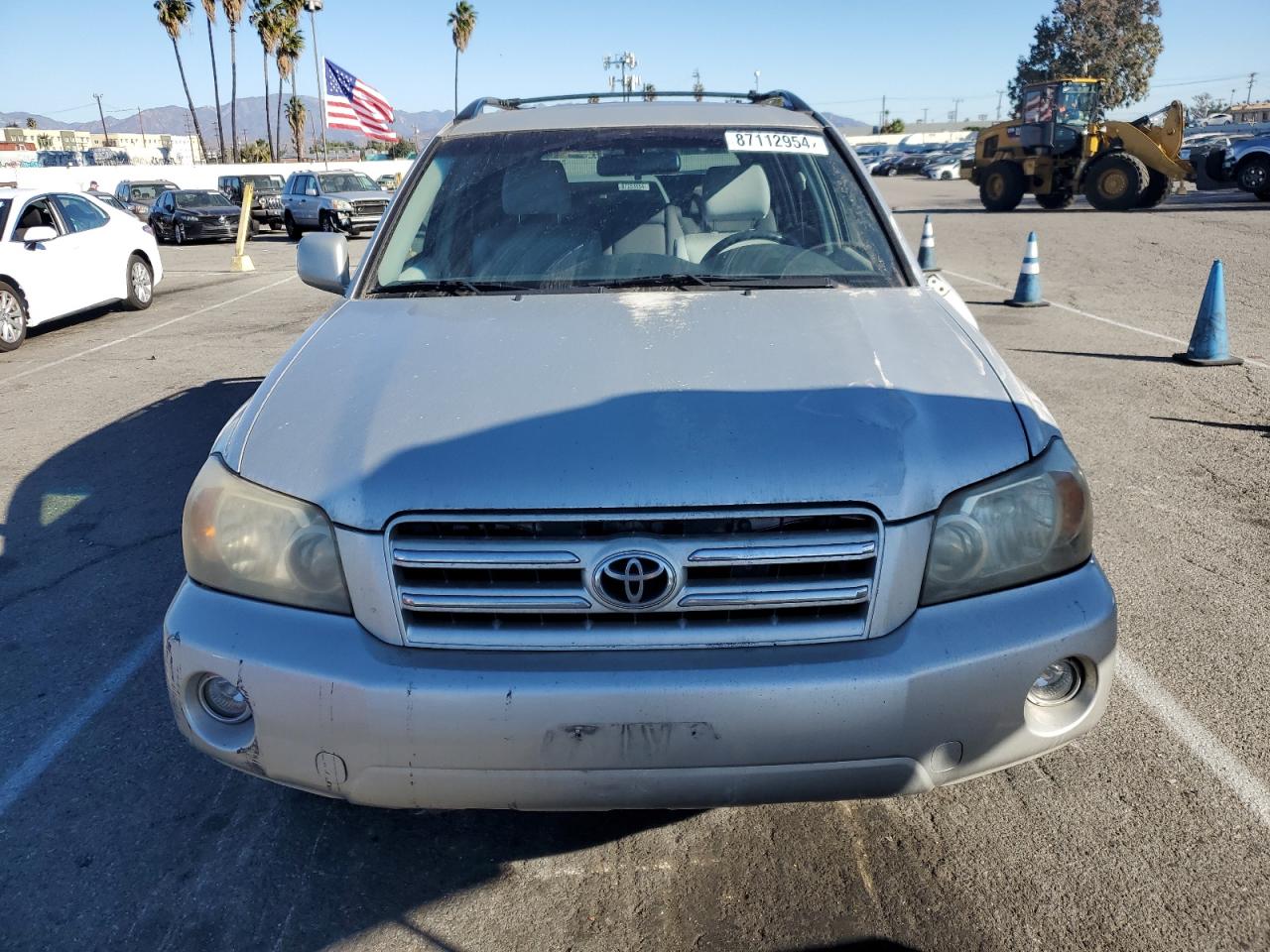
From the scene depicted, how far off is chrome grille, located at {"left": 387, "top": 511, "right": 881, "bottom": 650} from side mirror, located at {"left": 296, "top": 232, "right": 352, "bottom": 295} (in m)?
1.91

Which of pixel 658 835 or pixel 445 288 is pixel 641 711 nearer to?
pixel 658 835

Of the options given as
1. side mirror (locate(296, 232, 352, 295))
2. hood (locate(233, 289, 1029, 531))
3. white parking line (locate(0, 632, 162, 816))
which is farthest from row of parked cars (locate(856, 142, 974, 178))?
→ hood (locate(233, 289, 1029, 531))

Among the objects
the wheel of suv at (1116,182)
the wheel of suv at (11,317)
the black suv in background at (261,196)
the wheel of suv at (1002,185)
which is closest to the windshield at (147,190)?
the black suv in background at (261,196)

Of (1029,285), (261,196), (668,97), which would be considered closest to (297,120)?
(261,196)

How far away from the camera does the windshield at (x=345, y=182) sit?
2542 cm

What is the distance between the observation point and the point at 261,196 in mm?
29297

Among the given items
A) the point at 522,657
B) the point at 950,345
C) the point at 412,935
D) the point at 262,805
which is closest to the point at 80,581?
the point at 262,805

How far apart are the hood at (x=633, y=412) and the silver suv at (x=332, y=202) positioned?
21.7m

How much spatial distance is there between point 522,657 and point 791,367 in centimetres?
94

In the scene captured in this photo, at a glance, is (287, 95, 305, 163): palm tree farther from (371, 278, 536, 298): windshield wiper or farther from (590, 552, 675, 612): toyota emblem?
(590, 552, 675, 612): toyota emblem

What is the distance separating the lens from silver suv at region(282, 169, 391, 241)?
23750 mm

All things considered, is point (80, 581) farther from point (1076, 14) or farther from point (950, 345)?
point (1076, 14)

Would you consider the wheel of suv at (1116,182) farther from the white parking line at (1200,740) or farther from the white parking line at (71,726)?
the white parking line at (71,726)

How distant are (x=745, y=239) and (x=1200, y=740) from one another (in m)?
2.09
